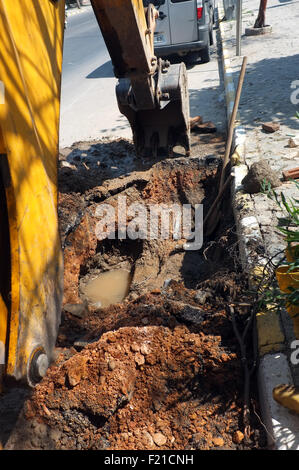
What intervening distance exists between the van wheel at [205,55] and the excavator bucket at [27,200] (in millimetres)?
10704

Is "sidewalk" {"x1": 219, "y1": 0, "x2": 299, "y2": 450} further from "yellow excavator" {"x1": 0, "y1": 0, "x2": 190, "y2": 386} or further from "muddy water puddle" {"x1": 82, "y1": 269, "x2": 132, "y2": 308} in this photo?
"muddy water puddle" {"x1": 82, "y1": 269, "x2": 132, "y2": 308}

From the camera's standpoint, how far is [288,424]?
97.4 inches

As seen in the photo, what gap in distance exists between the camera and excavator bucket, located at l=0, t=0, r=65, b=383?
6.01 feet

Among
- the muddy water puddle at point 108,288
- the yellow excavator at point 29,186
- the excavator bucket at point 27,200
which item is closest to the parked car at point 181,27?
the muddy water puddle at point 108,288

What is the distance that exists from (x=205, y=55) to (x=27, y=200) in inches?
465

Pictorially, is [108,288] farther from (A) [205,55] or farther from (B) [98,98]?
(A) [205,55]

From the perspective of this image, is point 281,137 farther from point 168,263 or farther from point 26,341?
point 26,341

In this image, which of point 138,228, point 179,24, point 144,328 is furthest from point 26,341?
point 179,24

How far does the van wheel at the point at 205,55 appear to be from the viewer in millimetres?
12045

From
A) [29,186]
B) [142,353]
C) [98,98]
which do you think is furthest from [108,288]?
[98,98]

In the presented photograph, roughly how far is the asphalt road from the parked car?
756 mm

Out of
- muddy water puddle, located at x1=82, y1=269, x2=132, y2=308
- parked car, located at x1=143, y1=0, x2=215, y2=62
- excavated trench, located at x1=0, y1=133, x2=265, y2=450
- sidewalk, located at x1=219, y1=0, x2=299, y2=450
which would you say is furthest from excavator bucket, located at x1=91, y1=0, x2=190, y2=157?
parked car, located at x1=143, y1=0, x2=215, y2=62

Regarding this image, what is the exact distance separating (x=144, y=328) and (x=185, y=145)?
13.6 feet

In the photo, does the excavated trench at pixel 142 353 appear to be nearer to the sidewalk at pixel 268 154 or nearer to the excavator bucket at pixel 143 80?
the sidewalk at pixel 268 154
